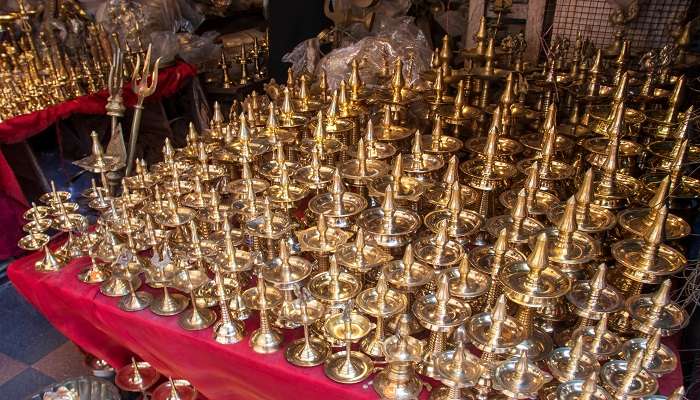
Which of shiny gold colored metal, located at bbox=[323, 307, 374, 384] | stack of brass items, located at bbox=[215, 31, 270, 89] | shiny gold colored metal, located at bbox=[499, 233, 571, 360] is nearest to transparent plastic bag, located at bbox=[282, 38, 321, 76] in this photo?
stack of brass items, located at bbox=[215, 31, 270, 89]

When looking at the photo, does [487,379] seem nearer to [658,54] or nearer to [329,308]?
[329,308]

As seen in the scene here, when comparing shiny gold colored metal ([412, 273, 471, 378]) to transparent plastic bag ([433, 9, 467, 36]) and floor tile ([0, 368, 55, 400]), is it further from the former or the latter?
transparent plastic bag ([433, 9, 467, 36])

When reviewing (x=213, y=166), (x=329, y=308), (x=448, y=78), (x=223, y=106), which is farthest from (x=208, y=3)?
(x=329, y=308)

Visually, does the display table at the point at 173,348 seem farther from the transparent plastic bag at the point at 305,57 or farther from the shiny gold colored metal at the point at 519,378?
the transparent plastic bag at the point at 305,57

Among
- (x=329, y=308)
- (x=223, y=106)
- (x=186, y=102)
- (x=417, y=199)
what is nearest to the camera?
(x=329, y=308)

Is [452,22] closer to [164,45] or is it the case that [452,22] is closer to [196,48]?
[196,48]

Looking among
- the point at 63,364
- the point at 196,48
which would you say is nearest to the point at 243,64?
the point at 196,48

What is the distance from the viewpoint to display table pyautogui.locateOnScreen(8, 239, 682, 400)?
1.10m

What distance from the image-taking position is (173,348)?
129cm

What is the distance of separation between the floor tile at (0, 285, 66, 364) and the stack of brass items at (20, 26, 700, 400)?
0.58 metres

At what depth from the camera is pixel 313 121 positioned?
190 cm

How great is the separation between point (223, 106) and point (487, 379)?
11.3 feet

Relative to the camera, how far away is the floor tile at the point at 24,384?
1.75 meters

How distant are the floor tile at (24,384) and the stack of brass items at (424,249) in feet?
1.85
